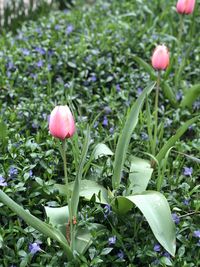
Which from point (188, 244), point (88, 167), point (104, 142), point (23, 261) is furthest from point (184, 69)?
point (23, 261)

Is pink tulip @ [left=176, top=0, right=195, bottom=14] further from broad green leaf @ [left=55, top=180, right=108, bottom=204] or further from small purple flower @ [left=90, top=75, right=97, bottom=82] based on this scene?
broad green leaf @ [left=55, top=180, right=108, bottom=204]

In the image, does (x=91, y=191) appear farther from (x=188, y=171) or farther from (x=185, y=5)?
(x=185, y=5)

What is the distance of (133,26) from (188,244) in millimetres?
1997

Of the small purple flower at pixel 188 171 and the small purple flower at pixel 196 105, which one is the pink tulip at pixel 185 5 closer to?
the small purple flower at pixel 196 105

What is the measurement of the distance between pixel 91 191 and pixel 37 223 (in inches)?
15.8

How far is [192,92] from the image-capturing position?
9.71 feet

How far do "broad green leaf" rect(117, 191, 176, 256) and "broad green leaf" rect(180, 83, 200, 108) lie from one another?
3.23ft

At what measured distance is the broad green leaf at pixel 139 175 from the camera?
2.25 meters

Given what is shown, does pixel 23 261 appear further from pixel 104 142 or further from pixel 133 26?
pixel 133 26

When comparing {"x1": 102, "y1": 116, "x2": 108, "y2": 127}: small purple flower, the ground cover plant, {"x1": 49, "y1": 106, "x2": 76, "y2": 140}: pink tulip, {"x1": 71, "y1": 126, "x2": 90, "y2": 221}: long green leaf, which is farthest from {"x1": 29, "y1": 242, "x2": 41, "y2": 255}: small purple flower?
{"x1": 102, "y1": 116, "x2": 108, "y2": 127}: small purple flower

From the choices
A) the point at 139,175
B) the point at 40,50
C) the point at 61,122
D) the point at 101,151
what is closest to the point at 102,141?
the point at 101,151

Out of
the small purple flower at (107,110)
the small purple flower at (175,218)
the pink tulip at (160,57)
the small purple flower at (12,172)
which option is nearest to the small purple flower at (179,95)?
the small purple flower at (107,110)

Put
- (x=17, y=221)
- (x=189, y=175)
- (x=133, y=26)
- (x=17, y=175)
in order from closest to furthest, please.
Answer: (x=17, y=221) → (x=17, y=175) → (x=189, y=175) → (x=133, y=26)

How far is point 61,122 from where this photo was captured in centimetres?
182
